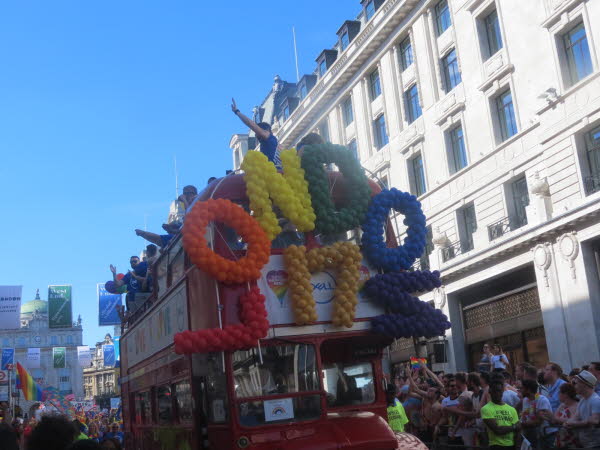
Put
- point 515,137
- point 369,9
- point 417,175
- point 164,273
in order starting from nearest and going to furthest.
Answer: point 164,273 < point 515,137 < point 417,175 < point 369,9

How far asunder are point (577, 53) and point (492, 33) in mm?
4759

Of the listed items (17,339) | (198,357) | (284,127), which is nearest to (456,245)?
(284,127)

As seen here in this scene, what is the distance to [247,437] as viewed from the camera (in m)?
8.63

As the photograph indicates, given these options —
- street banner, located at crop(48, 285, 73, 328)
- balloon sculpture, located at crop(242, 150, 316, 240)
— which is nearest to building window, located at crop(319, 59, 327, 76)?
street banner, located at crop(48, 285, 73, 328)

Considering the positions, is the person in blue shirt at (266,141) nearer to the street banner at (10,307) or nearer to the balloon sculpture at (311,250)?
the balloon sculpture at (311,250)

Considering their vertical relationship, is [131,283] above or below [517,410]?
above

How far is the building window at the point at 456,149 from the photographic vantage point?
89.4 feet

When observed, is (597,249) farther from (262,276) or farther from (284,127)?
(284,127)

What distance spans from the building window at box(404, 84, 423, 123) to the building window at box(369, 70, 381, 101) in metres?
2.52

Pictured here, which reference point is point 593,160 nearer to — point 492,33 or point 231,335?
point 492,33

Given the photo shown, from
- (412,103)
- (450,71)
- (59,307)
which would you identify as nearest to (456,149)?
(450,71)

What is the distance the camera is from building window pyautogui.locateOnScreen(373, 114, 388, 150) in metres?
33.0

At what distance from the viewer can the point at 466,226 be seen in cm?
2703

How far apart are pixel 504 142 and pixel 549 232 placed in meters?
3.92
